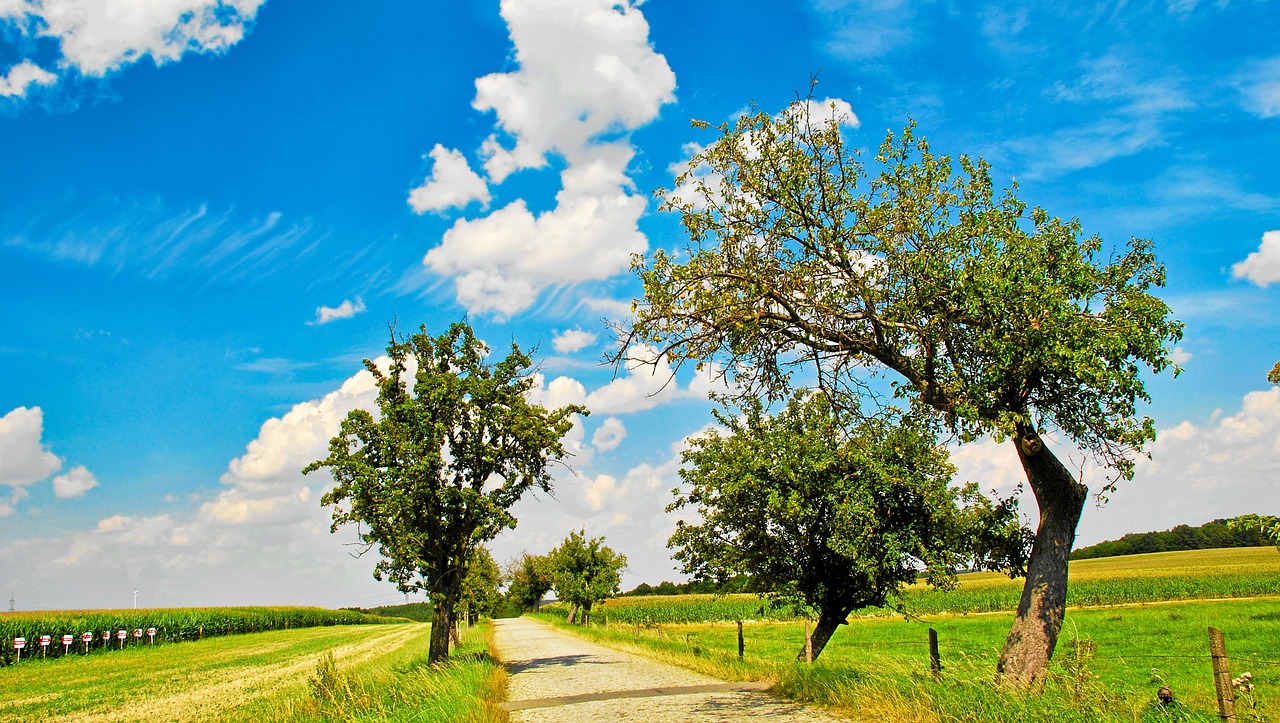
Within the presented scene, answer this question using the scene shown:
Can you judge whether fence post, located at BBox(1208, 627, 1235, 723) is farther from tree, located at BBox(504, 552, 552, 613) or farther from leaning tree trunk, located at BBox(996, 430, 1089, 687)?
tree, located at BBox(504, 552, 552, 613)

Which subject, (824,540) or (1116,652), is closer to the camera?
(824,540)

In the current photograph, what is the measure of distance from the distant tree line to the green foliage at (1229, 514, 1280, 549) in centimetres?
15696

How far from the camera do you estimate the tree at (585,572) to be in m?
65.9

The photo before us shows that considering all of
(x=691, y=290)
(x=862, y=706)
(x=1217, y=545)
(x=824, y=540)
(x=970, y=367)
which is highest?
(x=691, y=290)

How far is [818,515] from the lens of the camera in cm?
1939

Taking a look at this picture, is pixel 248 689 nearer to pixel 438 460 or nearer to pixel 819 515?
pixel 438 460

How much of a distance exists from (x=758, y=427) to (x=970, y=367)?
10.2 m

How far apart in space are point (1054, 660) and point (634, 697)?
854 cm

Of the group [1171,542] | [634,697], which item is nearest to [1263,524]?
[634,697]

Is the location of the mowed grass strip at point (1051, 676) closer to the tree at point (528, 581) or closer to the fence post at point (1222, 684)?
the fence post at point (1222, 684)

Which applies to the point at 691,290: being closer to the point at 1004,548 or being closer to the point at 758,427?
the point at 1004,548

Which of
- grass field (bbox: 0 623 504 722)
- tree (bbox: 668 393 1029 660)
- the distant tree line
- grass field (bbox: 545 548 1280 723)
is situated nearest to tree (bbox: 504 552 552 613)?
grass field (bbox: 545 548 1280 723)

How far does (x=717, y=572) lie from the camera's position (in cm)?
2144

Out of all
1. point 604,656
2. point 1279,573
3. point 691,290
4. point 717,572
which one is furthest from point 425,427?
point 1279,573
